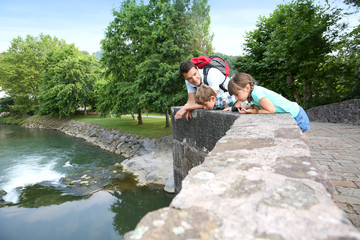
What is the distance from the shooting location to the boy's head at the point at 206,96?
140 inches

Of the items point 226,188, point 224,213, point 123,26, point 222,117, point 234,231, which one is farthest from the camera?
point 123,26

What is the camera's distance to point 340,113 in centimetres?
934

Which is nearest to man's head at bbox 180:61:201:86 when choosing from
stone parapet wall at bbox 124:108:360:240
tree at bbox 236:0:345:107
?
stone parapet wall at bbox 124:108:360:240

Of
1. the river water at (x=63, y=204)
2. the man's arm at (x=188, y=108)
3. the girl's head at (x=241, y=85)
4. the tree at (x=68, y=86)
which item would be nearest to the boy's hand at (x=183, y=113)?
the man's arm at (x=188, y=108)

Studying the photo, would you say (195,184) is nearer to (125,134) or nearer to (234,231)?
(234,231)

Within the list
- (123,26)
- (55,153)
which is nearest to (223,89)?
(123,26)

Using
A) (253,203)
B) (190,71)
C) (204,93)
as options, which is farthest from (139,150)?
(253,203)

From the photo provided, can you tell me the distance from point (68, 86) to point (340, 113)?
29316mm

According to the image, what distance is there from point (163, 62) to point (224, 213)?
1390 centimetres

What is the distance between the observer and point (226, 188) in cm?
116

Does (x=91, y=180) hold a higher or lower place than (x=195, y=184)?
lower

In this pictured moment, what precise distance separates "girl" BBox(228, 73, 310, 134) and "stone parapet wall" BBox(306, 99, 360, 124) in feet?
22.0

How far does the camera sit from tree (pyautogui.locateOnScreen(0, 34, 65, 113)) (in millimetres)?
38719

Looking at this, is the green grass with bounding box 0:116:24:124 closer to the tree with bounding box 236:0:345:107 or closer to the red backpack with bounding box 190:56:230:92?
the tree with bounding box 236:0:345:107
